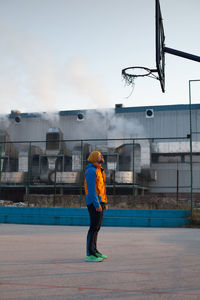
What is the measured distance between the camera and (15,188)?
2895 centimetres

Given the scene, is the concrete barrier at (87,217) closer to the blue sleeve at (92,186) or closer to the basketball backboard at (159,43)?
the basketball backboard at (159,43)

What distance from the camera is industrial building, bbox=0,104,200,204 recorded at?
88.9ft

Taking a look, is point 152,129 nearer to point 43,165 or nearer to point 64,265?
point 43,165

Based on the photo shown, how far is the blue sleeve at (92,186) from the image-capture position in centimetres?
487

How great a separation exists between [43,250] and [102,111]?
26.4 m

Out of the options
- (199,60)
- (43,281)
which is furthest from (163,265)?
(199,60)

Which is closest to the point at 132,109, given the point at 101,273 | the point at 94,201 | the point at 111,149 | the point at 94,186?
the point at 111,149

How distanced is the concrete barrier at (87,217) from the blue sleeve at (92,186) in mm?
7486

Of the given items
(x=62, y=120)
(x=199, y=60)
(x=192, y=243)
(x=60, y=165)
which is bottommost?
(x=192, y=243)

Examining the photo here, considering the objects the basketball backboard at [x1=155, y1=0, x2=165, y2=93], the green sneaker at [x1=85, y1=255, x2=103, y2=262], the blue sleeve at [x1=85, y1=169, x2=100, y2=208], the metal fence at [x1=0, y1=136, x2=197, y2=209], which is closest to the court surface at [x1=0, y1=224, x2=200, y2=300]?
the green sneaker at [x1=85, y1=255, x2=103, y2=262]

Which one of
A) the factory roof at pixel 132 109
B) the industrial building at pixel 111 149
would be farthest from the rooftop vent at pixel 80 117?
the factory roof at pixel 132 109

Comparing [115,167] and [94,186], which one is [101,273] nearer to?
[94,186]

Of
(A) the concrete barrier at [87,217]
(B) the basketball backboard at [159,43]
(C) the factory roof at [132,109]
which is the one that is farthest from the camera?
(C) the factory roof at [132,109]

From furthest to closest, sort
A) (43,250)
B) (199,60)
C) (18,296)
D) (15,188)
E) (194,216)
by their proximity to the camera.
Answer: (15,188)
(194,216)
(199,60)
(43,250)
(18,296)
